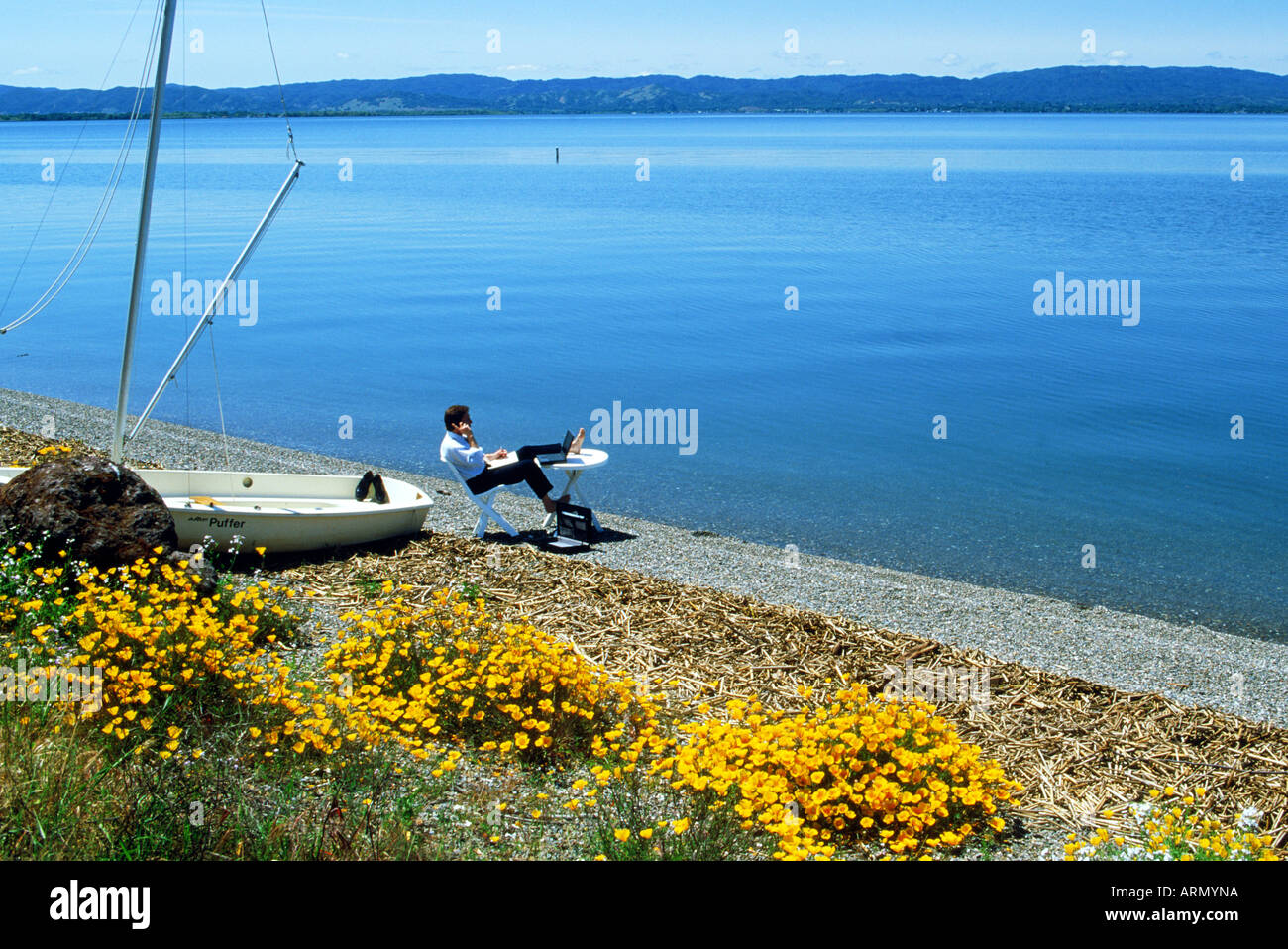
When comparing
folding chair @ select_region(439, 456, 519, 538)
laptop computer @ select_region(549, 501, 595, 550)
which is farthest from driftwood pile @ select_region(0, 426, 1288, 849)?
laptop computer @ select_region(549, 501, 595, 550)

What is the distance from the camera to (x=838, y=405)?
2438cm

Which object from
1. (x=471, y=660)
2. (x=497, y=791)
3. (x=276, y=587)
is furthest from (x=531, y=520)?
(x=497, y=791)

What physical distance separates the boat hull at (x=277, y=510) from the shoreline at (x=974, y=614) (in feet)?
3.95

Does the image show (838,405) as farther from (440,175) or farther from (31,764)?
(440,175)

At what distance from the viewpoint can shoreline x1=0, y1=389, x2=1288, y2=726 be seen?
32.0ft

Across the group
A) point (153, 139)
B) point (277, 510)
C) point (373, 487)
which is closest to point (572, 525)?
point (373, 487)

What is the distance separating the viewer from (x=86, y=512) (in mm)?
9164

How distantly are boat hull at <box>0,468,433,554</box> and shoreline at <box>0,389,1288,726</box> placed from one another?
1.20 m

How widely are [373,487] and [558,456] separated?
2.15 metres

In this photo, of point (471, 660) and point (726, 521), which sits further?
point (726, 521)

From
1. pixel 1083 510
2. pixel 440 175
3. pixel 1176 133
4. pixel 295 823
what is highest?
pixel 1176 133

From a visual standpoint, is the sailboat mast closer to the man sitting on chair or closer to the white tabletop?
the man sitting on chair

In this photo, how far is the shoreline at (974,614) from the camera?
9.75m

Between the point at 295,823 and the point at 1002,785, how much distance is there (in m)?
3.86
